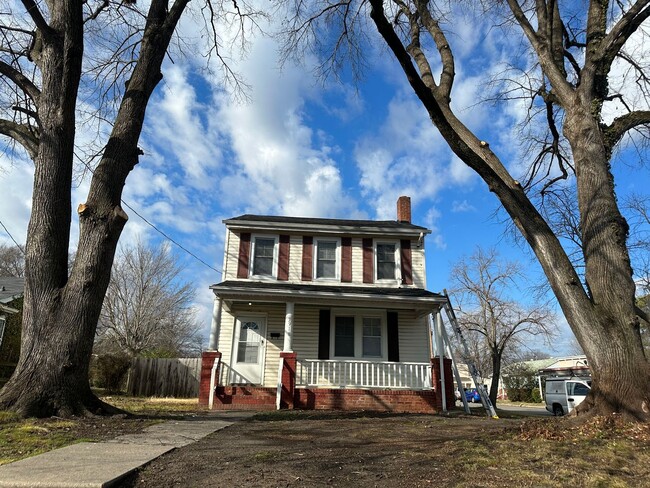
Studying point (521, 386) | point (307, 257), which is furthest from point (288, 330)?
point (521, 386)

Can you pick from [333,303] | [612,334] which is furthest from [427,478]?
[333,303]

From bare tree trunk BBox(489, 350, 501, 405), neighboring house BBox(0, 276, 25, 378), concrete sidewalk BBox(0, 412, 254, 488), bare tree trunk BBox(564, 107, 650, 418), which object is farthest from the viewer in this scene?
bare tree trunk BBox(489, 350, 501, 405)

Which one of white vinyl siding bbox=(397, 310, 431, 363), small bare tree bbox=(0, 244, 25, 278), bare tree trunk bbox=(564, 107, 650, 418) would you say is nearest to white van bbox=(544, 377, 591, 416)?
white vinyl siding bbox=(397, 310, 431, 363)

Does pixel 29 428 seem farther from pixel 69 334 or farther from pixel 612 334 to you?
pixel 612 334

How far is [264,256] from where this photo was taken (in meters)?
14.2

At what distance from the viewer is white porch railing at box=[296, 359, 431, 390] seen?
37.9 ft

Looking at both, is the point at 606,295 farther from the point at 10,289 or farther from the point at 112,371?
the point at 10,289

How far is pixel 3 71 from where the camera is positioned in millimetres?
7020

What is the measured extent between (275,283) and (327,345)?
100 inches

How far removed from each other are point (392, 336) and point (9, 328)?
59.0ft

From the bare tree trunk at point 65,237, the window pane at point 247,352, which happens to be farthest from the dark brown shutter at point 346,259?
the bare tree trunk at point 65,237

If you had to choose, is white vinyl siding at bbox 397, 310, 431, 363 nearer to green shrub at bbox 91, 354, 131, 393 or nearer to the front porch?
the front porch

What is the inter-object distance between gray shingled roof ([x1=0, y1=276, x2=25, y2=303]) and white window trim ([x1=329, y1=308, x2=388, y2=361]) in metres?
15.8

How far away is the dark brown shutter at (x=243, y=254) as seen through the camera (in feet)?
45.6
